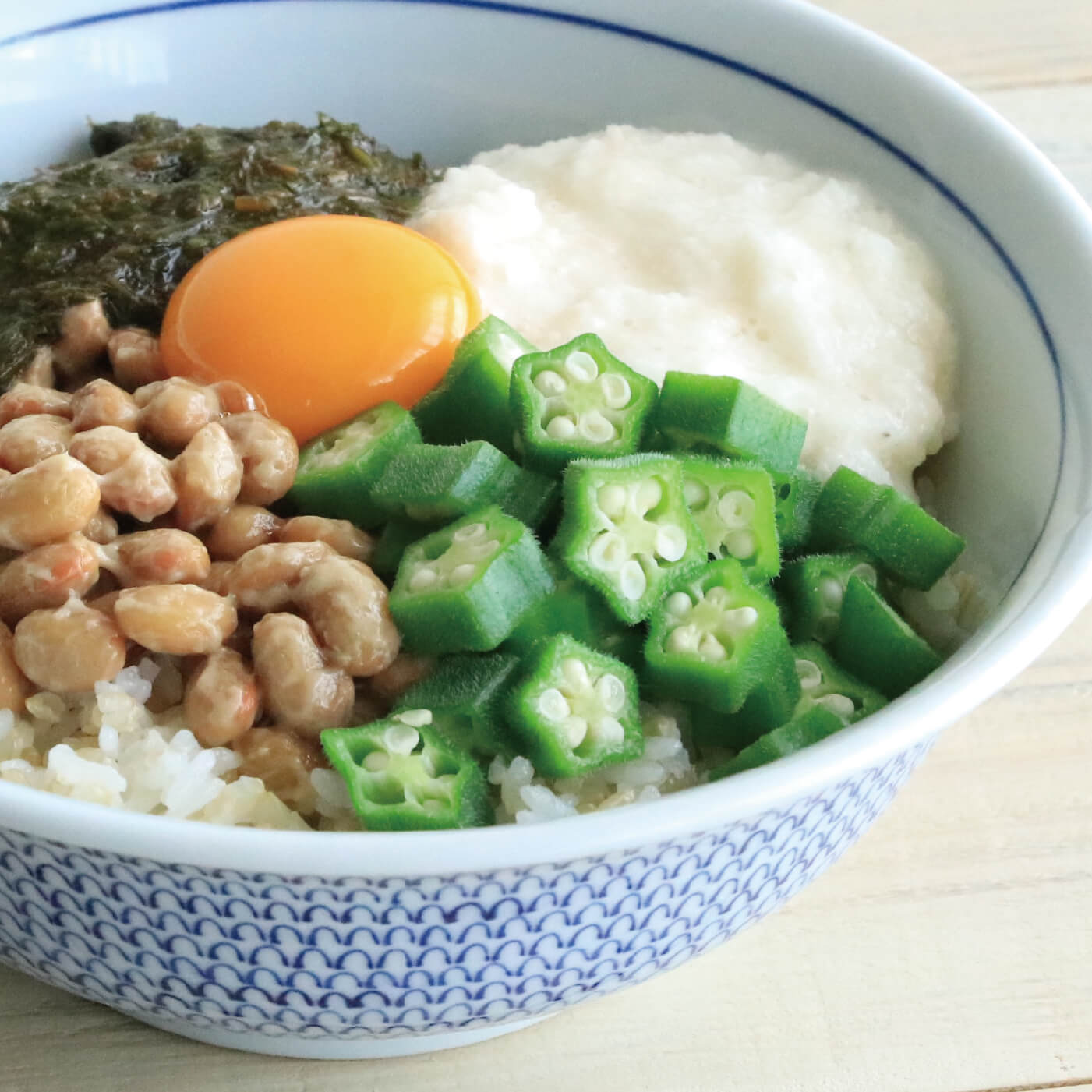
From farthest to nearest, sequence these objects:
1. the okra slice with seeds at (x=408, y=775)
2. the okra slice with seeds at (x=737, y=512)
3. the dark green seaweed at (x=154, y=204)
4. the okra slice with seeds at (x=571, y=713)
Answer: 1. the dark green seaweed at (x=154, y=204)
2. the okra slice with seeds at (x=737, y=512)
3. the okra slice with seeds at (x=571, y=713)
4. the okra slice with seeds at (x=408, y=775)

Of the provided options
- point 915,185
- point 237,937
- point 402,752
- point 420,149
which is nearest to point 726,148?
point 915,185

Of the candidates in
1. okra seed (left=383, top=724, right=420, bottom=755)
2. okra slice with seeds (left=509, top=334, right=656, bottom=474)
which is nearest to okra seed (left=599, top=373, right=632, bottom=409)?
okra slice with seeds (left=509, top=334, right=656, bottom=474)

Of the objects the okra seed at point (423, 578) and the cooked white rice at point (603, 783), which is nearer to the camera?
the cooked white rice at point (603, 783)

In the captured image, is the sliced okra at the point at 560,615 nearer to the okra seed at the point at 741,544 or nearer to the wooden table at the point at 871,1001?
the okra seed at the point at 741,544

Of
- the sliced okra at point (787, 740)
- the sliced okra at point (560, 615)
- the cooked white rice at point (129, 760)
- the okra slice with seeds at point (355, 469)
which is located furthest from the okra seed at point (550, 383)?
the cooked white rice at point (129, 760)

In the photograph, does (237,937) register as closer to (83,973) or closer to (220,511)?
(83,973)
